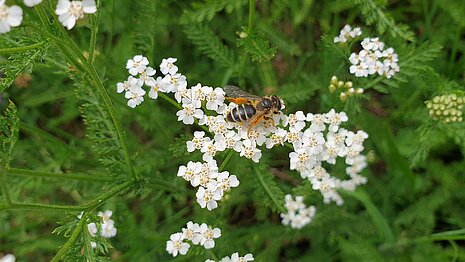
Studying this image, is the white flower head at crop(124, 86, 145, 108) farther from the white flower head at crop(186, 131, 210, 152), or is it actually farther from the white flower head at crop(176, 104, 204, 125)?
the white flower head at crop(186, 131, 210, 152)

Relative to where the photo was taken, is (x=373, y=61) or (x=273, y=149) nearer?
(x=373, y=61)

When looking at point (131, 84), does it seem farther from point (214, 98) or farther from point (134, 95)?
point (214, 98)

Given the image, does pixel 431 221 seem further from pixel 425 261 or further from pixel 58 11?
pixel 58 11

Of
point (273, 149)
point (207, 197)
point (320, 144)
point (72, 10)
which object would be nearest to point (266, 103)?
point (320, 144)

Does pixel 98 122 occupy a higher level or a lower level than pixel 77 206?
higher

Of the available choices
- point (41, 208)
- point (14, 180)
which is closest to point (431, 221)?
point (41, 208)

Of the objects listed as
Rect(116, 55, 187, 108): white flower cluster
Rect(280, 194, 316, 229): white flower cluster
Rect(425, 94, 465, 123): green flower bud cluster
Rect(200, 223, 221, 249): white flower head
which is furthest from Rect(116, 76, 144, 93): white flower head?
Rect(425, 94, 465, 123): green flower bud cluster
